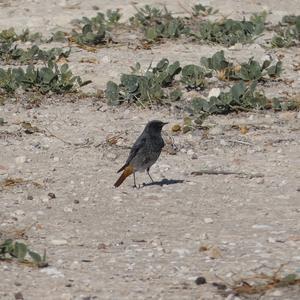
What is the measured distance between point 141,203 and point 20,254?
5.99 ft

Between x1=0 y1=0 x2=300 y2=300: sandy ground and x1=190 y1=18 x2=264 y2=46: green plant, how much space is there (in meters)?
1.12

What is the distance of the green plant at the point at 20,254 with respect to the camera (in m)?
6.92

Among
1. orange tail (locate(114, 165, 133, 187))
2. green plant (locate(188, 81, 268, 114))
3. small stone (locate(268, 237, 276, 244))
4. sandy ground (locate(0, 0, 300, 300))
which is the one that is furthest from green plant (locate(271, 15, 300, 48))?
small stone (locate(268, 237, 276, 244))

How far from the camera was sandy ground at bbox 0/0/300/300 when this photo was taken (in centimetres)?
673

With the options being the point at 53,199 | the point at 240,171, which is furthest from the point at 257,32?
the point at 53,199

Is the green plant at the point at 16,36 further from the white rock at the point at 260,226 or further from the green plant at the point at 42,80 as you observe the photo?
the white rock at the point at 260,226

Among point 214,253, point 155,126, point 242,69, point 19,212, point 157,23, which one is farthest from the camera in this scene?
point 157,23

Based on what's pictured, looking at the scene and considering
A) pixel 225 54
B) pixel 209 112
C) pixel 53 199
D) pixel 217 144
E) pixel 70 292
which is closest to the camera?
pixel 70 292

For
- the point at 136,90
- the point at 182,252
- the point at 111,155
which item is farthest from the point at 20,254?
the point at 136,90

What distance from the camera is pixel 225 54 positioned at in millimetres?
13680

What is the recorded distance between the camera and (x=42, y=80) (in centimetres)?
1243

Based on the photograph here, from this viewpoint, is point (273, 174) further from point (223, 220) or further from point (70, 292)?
point (70, 292)

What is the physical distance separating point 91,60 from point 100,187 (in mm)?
4562

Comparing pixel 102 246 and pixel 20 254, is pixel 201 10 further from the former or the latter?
pixel 20 254
